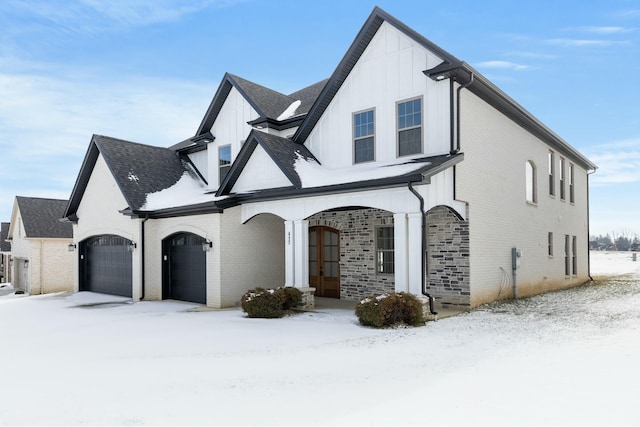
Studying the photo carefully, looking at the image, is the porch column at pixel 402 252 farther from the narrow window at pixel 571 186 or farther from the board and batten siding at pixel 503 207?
the narrow window at pixel 571 186

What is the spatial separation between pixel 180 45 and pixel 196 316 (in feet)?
40.6

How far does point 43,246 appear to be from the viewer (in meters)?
27.0

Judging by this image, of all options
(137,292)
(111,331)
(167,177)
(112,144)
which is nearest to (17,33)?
(112,144)

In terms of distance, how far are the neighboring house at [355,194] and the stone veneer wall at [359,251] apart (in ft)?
0.15

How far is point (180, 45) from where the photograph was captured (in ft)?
64.0

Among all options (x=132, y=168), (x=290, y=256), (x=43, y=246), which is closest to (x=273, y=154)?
(x=290, y=256)

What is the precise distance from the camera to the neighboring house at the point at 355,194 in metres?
12.6

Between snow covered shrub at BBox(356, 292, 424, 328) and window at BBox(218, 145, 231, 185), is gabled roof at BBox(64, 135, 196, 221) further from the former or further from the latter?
snow covered shrub at BBox(356, 292, 424, 328)

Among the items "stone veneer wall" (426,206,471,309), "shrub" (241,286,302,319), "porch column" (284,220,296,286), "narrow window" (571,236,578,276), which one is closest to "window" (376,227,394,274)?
"stone veneer wall" (426,206,471,309)

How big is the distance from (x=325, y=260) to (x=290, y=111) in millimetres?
6054

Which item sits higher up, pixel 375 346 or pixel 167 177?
pixel 167 177

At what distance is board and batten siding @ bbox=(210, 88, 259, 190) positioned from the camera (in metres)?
18.2

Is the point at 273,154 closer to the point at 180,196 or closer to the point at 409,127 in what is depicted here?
the point at 409,127

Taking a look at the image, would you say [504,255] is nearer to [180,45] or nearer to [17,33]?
[180,45]
